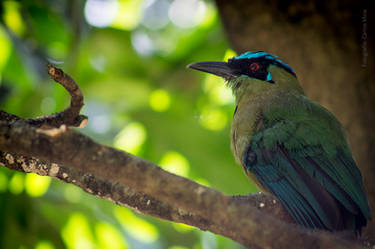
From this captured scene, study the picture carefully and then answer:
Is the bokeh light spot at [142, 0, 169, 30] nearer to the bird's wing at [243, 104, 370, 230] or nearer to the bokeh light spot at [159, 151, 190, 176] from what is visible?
the bokeh light spot at [159, 151, 190, 176]

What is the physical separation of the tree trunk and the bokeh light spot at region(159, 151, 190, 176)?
1.20 metres

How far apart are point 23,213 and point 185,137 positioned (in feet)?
5.12

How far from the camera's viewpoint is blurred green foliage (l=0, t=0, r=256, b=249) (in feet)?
13.9

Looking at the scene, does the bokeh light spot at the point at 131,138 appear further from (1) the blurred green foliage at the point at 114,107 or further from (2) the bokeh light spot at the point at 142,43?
(2) the bokeh light spot at the point at 142,43

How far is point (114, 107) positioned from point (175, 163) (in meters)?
0.83

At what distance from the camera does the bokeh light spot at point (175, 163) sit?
4559 mm

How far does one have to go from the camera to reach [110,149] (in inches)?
73.4

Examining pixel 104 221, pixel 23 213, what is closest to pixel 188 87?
pixel 104 221

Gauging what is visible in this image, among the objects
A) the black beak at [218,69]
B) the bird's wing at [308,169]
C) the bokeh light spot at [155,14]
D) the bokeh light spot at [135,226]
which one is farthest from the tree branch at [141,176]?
the bokeh light spot at [155,14]

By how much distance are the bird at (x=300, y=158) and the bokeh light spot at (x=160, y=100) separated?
136cm

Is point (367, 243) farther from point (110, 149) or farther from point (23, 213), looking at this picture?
point (23, 213)

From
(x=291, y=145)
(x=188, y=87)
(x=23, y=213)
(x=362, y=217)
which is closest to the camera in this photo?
(x=362, y=217)

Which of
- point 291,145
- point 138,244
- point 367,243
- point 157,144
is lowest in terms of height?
point 367,243

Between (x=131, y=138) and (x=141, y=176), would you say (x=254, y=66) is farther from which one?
(x=141, y=176)
